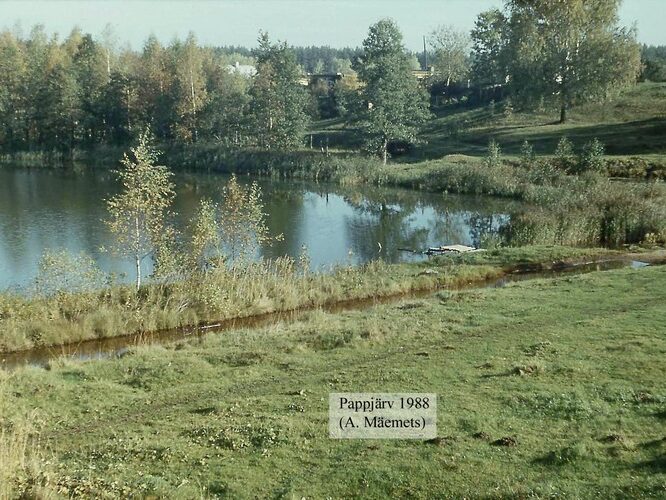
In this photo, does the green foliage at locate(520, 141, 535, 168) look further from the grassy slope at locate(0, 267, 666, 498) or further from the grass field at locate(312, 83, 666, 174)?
the grassy slope at locate(0, 267, 666, 498)

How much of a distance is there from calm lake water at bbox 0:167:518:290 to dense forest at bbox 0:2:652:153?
12.4 meters

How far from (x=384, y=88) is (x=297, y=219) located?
22.6 metres

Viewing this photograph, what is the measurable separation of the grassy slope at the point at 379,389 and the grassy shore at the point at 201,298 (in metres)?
3.47

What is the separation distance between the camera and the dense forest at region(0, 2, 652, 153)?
62812 millimetres

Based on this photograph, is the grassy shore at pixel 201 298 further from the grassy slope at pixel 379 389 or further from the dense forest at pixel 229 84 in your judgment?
the dense forest at pixel 229 84

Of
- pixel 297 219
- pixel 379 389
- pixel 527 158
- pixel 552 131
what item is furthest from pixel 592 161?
pixel 379 389

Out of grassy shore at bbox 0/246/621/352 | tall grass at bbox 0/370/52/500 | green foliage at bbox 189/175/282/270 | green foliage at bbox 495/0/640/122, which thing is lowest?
grassy shore at bbox 0/246/621/352

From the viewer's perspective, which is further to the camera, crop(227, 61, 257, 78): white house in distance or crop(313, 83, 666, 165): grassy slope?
crop(227, 61, 257, 78): white house in distance

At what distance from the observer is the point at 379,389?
490 inches

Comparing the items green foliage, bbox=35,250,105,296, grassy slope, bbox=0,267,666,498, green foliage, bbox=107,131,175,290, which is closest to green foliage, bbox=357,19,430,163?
green foliage, bbox=107,131,175,290

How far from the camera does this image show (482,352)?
14789 mm

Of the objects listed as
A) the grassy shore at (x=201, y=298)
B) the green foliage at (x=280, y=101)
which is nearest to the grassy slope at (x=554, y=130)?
the green foliage at (x=280, y=101)

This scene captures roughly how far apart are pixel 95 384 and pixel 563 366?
9.16 m

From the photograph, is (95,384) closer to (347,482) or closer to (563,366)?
(347,482)
